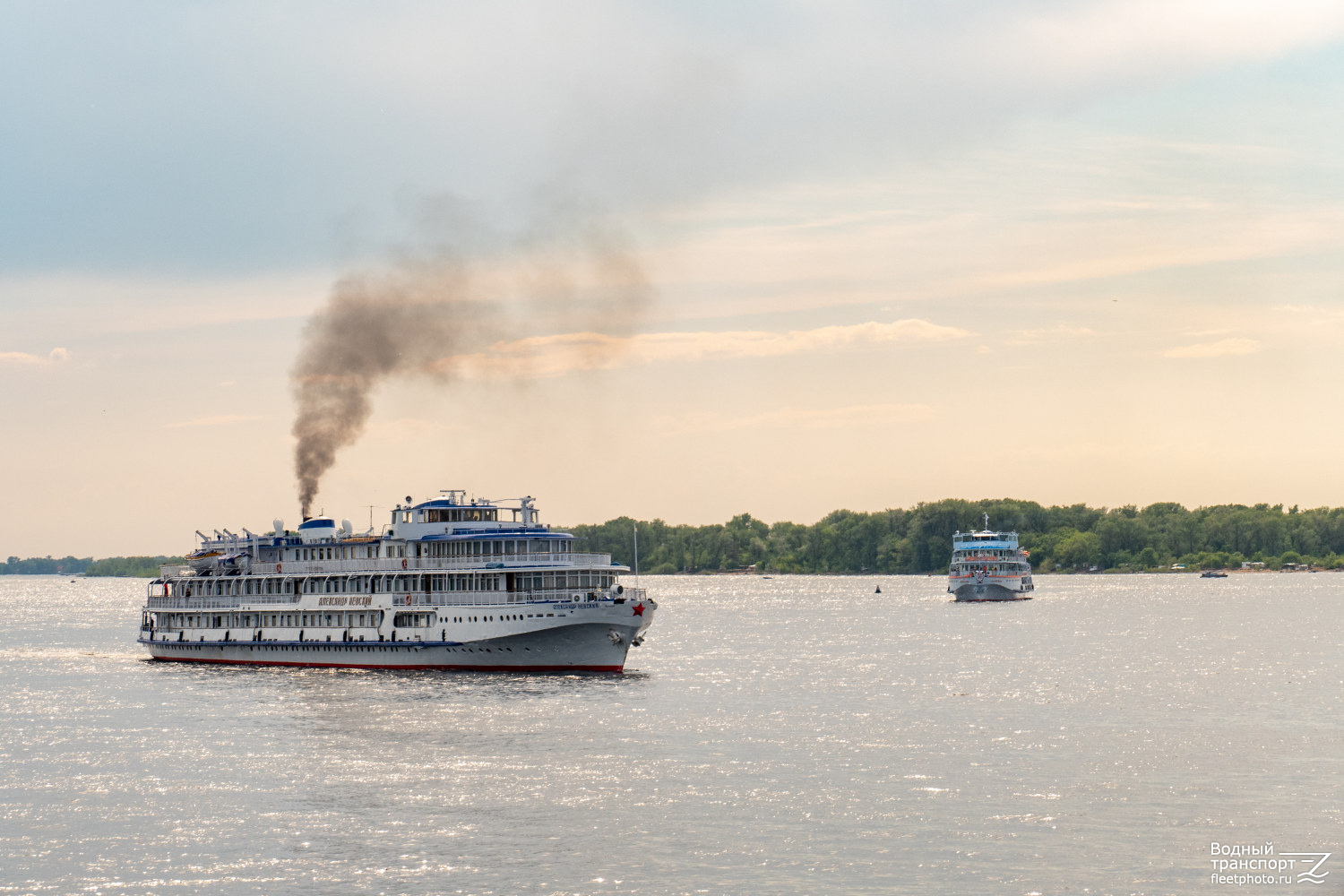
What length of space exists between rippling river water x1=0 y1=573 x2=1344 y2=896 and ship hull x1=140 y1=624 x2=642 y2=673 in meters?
1.17

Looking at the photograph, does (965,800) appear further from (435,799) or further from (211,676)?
(211,676)

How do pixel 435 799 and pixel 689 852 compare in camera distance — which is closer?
pixel 689 852

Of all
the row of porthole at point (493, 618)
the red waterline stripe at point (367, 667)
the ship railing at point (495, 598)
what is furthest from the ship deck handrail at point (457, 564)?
the red waterline stripe at point (367, 667)

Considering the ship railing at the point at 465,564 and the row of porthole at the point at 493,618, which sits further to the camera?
the ship railing at the point at 465,564

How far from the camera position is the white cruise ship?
A: 81438 mm

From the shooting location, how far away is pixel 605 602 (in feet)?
264

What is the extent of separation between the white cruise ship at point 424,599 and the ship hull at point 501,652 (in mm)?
85

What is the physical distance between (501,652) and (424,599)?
20.2 feet

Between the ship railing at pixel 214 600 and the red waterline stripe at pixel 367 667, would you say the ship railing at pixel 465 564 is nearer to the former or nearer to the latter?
the ship railing at pixel 214 600

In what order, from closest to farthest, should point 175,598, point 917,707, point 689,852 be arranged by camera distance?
1. point 689,852
2. point 917,707
3. point 175,598

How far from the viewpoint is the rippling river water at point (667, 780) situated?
37.6 meters

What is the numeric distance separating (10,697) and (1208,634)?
331 feet

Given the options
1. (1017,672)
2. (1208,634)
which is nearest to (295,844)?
(1017,672)

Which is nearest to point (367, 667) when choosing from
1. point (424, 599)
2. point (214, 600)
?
point (424, 599)
